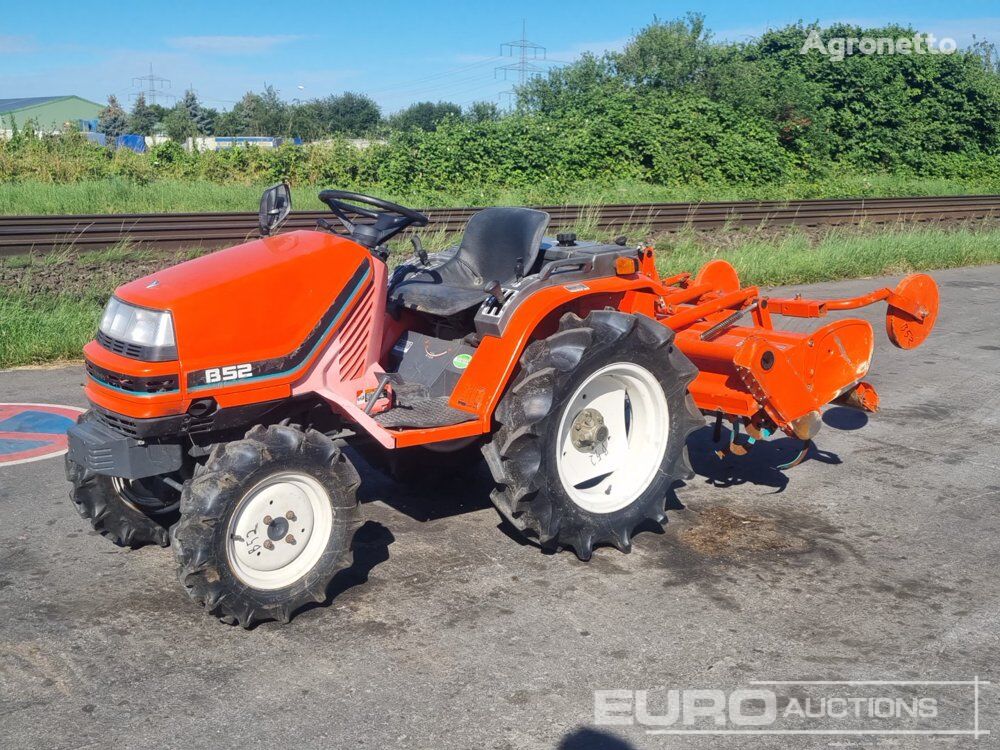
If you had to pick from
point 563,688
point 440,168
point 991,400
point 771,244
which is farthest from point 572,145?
point 563,688

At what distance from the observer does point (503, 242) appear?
5.41 meters

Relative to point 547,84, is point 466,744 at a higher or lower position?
Answer: lower

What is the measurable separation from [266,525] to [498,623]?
3.38ft

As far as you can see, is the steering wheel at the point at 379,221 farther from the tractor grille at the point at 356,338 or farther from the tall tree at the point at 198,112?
the tall tree at the point at 198,112

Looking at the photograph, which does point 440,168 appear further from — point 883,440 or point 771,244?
point 883,440

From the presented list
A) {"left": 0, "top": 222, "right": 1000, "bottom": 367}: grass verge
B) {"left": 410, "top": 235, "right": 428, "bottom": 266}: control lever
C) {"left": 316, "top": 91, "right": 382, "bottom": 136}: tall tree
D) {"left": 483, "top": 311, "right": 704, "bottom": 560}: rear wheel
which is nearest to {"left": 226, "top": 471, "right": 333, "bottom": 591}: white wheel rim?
{"left": 483, "top": 311, "right": 704, "bottom": 560}: rear wheel

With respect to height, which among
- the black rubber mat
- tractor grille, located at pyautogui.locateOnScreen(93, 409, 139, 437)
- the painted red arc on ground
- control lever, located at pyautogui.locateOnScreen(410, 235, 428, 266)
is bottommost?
the painted red arc on ground

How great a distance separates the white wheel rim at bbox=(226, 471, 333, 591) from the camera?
13.1ft

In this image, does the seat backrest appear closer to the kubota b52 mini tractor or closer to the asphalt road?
the kubota b52 mini tractor

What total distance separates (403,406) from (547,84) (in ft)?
115

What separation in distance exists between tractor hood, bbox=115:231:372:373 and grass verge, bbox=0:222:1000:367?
5.16 metres

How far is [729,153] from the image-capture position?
91.8 ft

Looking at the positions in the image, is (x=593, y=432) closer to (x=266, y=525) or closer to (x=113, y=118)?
(x=266, y=525)

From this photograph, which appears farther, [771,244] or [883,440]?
[771,244]
